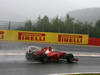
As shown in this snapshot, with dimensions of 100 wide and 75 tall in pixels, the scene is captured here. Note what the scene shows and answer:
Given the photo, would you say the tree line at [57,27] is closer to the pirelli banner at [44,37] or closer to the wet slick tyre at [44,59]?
the pirelli banner at [44,37]

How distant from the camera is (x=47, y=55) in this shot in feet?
57.6

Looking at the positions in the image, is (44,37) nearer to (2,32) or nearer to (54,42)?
(54,42)

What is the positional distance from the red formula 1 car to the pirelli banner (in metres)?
9.74

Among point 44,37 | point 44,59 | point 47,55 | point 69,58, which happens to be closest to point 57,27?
point 44,37

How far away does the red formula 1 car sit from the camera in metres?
17.3

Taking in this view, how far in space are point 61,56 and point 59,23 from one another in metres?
15.3

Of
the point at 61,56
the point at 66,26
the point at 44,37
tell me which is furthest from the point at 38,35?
the point at 61,56

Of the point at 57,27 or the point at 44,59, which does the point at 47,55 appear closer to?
the point at 44,59

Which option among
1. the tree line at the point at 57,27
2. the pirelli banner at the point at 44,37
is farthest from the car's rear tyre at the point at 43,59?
the tree line at the point at 57,27

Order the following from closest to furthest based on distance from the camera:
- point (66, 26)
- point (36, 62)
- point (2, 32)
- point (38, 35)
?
1. point (36, 62)
2. point (2, 32)
3. point (38, 35)
4. point (66, 26)

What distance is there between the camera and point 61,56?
18062 mm

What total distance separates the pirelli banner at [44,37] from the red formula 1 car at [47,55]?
9.74m

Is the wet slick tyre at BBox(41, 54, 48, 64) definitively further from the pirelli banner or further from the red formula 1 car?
the pirelli banner

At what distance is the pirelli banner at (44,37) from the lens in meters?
27.8
